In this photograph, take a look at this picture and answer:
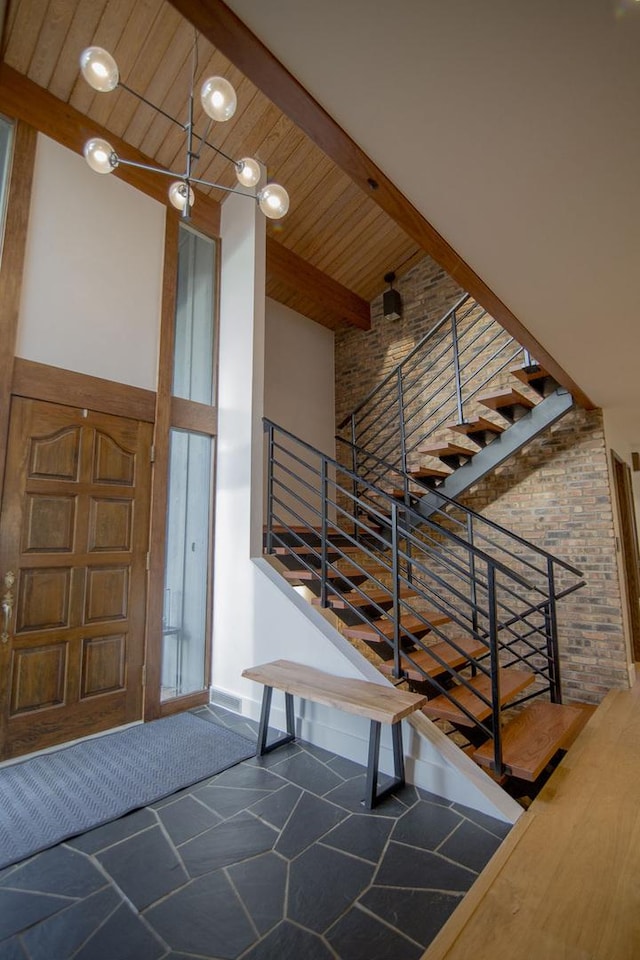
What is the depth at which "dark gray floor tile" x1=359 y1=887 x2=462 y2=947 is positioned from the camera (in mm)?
1588

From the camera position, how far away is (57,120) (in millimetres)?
3422

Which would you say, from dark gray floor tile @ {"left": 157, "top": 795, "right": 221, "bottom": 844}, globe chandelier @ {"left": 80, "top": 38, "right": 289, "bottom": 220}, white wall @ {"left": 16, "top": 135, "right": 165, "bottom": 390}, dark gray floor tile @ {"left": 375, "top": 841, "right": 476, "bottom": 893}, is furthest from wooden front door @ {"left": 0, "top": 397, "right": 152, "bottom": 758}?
dark gray floor tile @ {"left": 375, "top": 841, "right": 476, "bottom": 893}

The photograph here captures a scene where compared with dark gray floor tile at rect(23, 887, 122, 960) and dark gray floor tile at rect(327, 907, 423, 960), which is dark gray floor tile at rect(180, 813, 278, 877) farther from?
dark gray floor tile at rect(327, 907, 423, 960)

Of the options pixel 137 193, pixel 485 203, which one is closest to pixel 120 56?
pixel 137 193

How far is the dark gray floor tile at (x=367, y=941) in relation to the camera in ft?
4.91

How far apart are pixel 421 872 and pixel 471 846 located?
0.96 feet

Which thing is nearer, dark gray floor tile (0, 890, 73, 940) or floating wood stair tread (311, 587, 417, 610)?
dark gray floor tile (0, 890, 73, 940)

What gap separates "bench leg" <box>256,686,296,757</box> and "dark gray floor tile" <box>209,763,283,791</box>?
0.17 metres

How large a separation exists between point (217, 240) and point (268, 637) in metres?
3.73

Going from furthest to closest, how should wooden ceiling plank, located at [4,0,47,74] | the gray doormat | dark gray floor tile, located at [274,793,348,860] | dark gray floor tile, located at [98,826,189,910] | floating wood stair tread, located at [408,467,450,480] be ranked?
floating wood stair tread, located at [408,467,450,480]
wooden ceiling plank, located at [4,0,47,74]
the gray doormat
dark gray floor tile, located at [274,793,348,860]
dark gray floor tile, located at [98,826,189,910]

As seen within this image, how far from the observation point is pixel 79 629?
3197mm

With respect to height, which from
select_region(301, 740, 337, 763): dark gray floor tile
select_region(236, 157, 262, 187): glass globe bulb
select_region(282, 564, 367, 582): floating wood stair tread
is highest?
select_region(236, 157, 262, 187): glass globe bulb

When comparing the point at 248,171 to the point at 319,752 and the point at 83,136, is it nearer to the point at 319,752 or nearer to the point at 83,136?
the point at 83,136

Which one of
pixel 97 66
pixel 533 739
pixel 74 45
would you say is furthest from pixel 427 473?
pixel 74 45
